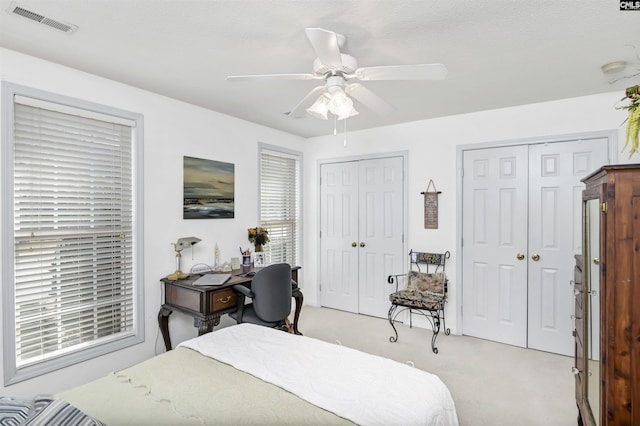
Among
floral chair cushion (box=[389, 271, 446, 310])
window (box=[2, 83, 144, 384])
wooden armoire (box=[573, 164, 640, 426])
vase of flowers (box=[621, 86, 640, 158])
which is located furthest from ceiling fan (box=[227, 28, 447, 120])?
floral chair cushion (box=[389, 271, 446, 310])

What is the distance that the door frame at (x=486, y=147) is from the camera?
305 cm

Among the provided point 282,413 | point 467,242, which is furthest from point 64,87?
point 467,242

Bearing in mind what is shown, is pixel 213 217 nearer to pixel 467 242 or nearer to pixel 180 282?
pixel 180 282

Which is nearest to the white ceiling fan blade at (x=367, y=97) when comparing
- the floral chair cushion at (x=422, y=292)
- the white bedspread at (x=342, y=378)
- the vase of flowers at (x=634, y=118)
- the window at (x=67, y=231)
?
the vase of flowers at (x=634, y=118)

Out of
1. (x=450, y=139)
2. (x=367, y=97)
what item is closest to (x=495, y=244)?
(x=450, y=139)

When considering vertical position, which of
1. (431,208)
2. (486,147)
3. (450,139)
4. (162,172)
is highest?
(450,139)

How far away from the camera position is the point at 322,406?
1.35 meters

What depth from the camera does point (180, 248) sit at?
315 cm

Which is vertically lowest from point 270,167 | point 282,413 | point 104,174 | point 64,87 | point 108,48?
point 282,413

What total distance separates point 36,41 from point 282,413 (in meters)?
2.66

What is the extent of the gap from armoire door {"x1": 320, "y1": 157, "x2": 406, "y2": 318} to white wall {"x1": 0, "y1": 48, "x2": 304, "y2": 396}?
1.22m

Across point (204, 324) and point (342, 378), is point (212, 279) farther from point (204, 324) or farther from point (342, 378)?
point (342, 378)

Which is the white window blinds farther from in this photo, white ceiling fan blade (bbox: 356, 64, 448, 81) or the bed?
white ceiling fan blade (bbox: 356, 64, 448, 81)

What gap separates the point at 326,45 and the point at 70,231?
2365 millimetres
